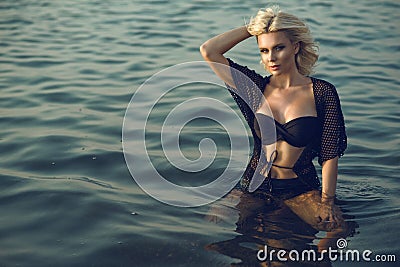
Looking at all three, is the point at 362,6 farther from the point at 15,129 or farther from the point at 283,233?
the point at 283,233

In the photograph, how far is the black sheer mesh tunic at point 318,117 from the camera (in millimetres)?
5594

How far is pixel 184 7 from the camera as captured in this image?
14.8 meters

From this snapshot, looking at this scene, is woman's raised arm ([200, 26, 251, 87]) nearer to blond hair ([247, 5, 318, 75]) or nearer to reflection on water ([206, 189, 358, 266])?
blond hair ([247, 5, 318, 75])

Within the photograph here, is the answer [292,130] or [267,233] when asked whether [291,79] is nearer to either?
[292,130]

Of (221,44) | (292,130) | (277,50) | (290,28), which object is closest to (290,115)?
(292,130)

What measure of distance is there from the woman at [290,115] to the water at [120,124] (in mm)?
457

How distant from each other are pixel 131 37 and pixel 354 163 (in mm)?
6031

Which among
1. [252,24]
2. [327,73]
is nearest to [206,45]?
[252,24]

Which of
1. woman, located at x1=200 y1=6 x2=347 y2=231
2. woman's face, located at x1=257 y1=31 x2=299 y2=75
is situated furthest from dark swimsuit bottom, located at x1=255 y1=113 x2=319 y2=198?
woman's face, located at x1=257 y1=31 x2=299 y2=75

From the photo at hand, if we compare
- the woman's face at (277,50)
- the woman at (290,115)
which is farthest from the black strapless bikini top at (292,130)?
the woman's face at (277,50)

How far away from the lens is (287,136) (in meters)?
5.71

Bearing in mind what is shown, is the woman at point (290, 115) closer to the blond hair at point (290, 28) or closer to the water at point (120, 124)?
the blond hair at point (290, 28)

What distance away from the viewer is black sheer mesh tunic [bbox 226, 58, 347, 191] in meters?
5.59

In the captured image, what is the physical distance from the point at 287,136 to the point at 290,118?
0.16m
